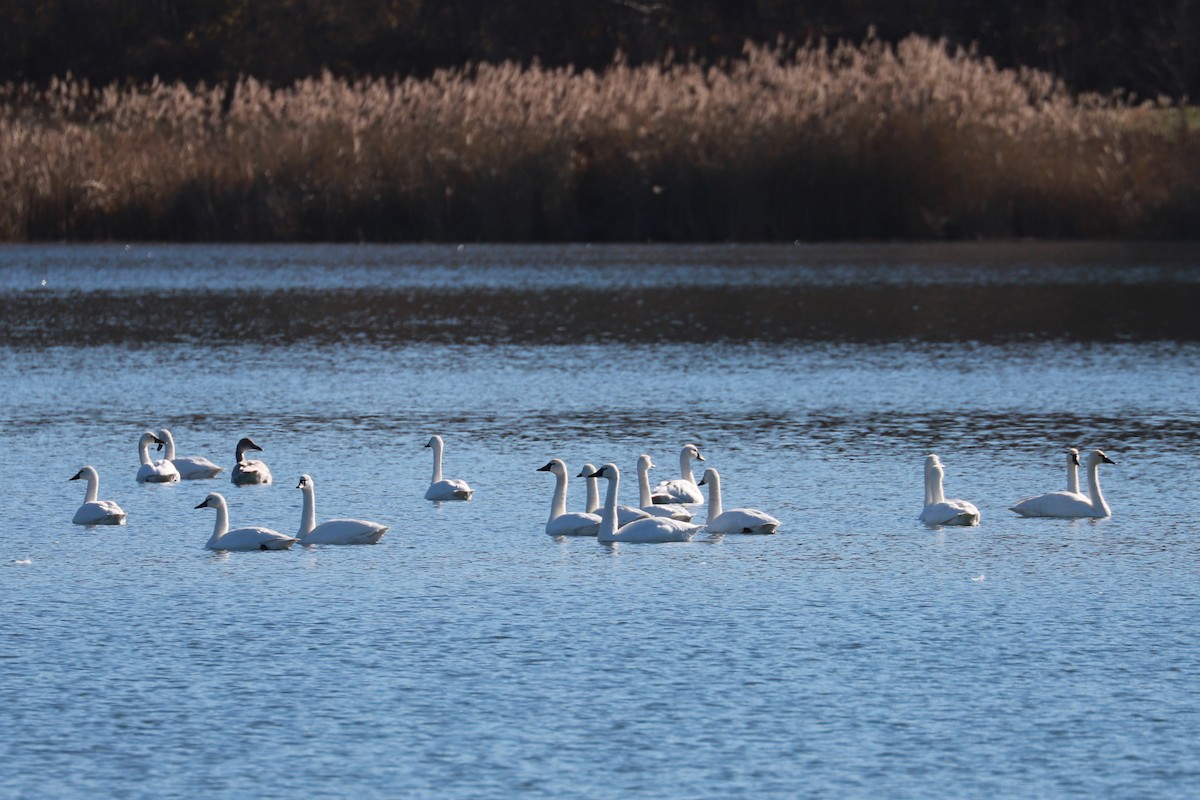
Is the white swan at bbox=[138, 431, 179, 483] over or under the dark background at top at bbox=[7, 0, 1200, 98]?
under

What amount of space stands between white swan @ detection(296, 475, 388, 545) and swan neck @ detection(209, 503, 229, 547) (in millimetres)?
378

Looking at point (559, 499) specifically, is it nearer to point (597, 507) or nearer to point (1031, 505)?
point (597, 507)

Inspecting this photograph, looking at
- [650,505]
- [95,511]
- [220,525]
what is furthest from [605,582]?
[95,511]

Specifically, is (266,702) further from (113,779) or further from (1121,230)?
(1121,230)

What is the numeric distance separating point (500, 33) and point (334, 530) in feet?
118

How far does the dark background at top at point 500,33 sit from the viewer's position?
42688mm

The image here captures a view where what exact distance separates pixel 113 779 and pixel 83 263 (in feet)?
72.6

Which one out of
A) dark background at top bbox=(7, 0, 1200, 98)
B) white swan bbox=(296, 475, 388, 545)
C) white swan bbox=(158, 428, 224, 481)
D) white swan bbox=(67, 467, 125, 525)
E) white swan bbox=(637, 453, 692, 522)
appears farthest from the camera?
dark background at top bbox=(7, 0, 1200, 98)

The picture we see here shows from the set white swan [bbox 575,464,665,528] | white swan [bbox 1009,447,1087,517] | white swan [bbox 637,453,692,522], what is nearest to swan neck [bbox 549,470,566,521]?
white swan [bbox 575,464,665,528]

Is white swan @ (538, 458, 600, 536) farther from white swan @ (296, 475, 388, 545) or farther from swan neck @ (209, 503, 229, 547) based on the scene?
swan neck @ (209, 503, 229, 547)

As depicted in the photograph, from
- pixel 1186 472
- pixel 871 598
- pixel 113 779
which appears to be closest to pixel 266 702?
pixel 113 779

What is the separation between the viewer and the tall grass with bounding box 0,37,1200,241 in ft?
94.3

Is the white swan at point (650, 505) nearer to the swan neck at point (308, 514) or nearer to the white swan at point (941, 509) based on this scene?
the white swan at point (941, 509)

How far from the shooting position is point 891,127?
2867 cm
